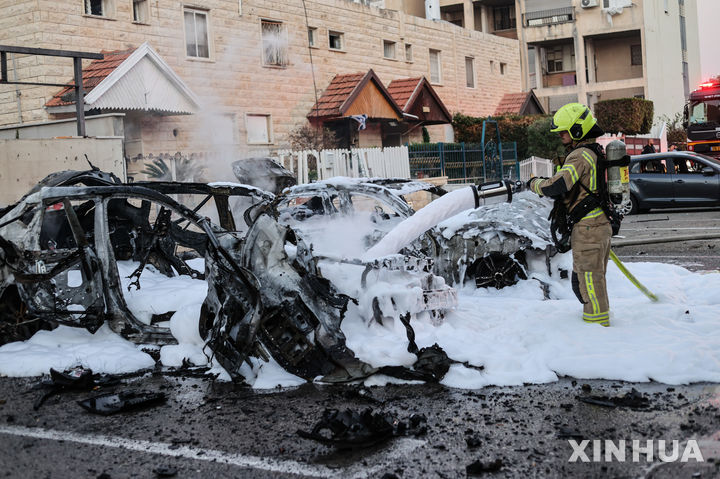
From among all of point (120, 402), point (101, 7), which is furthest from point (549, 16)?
point (120, 402)

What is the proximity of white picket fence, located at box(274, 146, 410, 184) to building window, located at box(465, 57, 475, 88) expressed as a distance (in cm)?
1724

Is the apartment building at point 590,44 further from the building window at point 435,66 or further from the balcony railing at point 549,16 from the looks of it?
the building window at point 435,66

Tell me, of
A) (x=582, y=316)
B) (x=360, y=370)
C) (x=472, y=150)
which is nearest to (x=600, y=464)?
(x=360, y=370)

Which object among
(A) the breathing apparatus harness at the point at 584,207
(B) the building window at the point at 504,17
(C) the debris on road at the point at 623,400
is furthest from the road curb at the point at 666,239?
(B) the building window at the point at 504,17

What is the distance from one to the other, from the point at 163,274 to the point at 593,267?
427 centimetres

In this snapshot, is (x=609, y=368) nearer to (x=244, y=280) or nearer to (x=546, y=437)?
(x=546, y=437)

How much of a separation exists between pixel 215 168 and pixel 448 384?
1616 centimetres

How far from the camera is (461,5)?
164ft

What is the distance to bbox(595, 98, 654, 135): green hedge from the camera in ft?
133

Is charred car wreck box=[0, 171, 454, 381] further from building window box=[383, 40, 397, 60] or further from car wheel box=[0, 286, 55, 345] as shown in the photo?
building window box=[383, 40, 397, 60]

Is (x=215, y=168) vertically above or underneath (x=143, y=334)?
above

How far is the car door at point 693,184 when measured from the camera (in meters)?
18.0

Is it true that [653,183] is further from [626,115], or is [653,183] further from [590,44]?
[590,44]

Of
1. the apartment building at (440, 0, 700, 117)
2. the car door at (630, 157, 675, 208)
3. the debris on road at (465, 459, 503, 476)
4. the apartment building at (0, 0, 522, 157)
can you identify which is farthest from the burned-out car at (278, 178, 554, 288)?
the apartment building at (440, 0, 700, 117)
